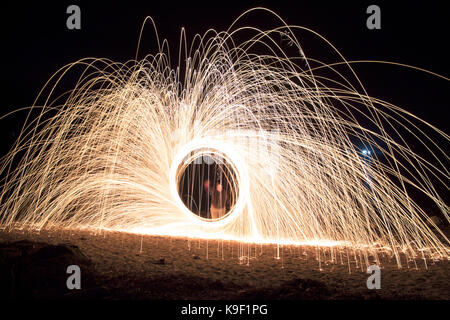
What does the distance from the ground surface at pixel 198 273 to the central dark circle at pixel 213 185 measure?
307 cm

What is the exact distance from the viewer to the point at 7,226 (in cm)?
1085

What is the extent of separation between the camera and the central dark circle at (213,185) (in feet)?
38.5

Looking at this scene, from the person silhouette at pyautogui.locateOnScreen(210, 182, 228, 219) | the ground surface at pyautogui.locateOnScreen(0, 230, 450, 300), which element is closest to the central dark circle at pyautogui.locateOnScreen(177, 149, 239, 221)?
the person silhouette at pyautogui.locateOnScreen(210, 182, 228, 219)

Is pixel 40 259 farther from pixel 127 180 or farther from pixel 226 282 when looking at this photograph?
pixel 127 180

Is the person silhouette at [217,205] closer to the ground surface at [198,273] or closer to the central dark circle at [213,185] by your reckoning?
the central dark circle at [213,185]

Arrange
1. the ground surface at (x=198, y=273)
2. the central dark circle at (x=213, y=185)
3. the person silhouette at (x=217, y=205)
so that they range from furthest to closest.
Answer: the person silhouette at (x=217, y=205) < the central dark circle at (x=213, y=185) < the ground surface at (x=198, y=273)

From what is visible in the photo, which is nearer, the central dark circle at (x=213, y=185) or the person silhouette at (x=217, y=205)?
the central dark circle at (x=213, y=185)

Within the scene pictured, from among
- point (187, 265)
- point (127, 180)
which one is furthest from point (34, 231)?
A: point (187, 265)

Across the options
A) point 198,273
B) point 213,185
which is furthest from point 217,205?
point 198,273

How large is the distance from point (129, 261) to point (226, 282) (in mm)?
2000

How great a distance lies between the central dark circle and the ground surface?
3.07 metres

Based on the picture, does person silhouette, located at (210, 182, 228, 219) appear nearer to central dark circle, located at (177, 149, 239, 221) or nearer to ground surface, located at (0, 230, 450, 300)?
central dark circle, located at (177, 149, 239, 221)

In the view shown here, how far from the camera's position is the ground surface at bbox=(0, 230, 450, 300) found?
5145mm

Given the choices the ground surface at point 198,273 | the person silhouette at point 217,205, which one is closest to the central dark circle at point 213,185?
the person silhouette at point 217,205
